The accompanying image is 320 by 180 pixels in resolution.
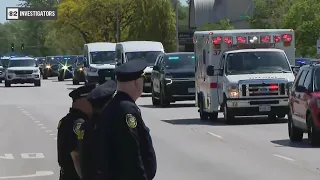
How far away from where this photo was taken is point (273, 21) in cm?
6888

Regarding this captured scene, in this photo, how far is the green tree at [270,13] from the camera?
6844 cm

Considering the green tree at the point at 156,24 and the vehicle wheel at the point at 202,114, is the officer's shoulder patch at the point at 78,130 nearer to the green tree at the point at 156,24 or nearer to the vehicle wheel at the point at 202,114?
the vehicle wheel at the point at 202,114

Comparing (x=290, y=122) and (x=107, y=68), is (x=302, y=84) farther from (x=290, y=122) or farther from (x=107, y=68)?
(x=107, y=68)

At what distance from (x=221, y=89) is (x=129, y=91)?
765 inches

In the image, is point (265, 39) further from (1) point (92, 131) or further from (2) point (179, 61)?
(1) point (92, 131)

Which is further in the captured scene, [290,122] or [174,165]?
[290,122]

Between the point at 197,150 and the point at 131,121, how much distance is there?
13044 mm

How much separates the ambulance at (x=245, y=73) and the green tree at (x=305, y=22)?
101ft

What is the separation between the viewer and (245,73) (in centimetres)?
2512

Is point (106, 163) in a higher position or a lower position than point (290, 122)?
higher

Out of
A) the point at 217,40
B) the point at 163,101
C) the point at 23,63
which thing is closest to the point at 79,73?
the point at 23,63

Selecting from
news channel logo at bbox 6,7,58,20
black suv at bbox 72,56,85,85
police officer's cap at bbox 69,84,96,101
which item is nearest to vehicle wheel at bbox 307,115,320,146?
police officer's cap at bbox 69,84,96,101

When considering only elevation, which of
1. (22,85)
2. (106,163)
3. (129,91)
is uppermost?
(129,91)

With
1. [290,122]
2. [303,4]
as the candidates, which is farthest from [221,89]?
[303,4]
